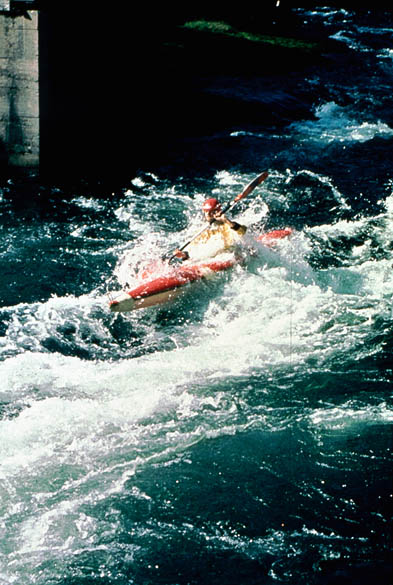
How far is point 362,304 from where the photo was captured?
8195 millimetres

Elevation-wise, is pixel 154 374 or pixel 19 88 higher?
pixel 19 88

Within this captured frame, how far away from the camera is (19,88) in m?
11.7

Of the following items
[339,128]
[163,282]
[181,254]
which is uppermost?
[339,128]

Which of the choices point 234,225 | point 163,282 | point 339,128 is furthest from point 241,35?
point 163,282

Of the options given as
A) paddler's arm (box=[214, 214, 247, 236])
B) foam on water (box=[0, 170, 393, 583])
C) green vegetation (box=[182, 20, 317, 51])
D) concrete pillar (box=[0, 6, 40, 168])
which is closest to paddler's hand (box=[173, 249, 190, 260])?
foam on water (box=[0, 170, 393, 583])

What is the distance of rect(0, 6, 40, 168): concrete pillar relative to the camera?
11.2 meters

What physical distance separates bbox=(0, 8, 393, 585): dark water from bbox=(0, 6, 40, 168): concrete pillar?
0.90 m

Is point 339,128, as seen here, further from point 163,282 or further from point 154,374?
point 154,374

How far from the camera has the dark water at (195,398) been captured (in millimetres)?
5027

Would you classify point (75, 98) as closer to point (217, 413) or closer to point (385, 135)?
point (385, 135)

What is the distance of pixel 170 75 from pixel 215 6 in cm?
804

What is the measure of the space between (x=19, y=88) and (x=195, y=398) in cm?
806

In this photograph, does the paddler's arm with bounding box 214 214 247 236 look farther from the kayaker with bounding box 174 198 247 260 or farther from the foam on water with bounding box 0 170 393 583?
the foam on water with bounding box 0 170 393 583

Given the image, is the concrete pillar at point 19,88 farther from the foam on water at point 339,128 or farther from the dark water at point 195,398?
the foam on water at point 339,128
